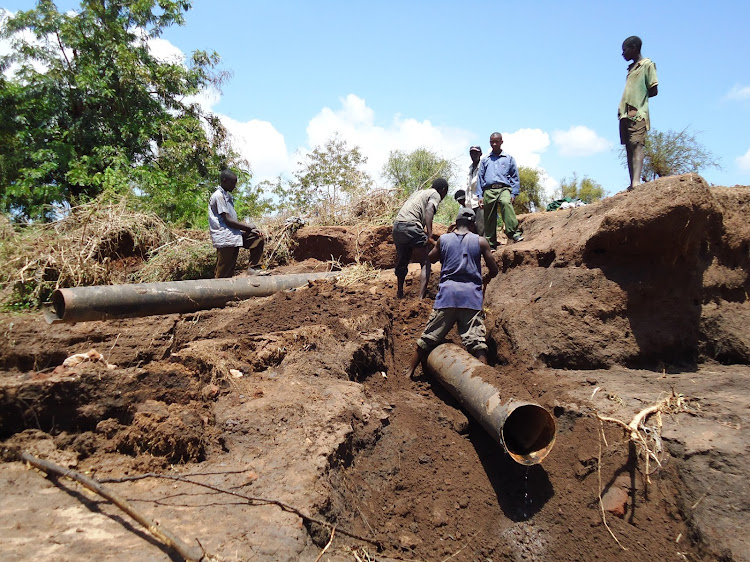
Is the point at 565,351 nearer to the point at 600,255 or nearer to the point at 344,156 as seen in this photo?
the point at 600,255

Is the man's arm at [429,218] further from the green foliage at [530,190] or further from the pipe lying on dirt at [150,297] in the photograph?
the green foliage at [530,190]

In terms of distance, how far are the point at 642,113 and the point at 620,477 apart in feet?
12.6

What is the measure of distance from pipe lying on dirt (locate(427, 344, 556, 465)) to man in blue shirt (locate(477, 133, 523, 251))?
2863mm

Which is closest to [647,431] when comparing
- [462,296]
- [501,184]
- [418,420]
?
[418,420]

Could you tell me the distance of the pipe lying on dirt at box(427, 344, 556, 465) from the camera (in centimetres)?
376

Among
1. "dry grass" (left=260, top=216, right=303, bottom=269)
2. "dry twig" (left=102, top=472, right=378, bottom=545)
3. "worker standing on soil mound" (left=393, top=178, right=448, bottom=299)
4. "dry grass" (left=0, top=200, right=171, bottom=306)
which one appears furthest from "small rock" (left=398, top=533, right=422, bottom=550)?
"dry grass" (left=260, top=216, right=303, bottom=269)

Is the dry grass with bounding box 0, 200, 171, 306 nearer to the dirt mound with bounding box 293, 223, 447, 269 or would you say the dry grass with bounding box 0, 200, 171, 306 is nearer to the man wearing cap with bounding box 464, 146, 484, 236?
the dirt mound with bounding box 293, 223, 447, 269

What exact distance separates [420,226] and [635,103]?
2.75 metres

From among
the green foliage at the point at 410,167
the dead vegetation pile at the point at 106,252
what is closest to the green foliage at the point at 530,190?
the green foliage at the point at 410,167

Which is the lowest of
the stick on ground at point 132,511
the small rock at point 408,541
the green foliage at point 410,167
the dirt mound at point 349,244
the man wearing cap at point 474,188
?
the small rock at point 408,541

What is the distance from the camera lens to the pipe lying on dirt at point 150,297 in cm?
567

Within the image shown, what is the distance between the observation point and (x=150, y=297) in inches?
242

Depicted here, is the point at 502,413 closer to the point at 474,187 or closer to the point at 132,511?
the point at 132,511

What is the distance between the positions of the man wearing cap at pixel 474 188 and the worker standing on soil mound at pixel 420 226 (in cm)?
117
